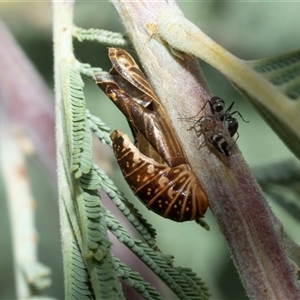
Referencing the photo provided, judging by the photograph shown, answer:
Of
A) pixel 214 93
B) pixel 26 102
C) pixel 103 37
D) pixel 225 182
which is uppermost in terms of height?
pixel 214 93

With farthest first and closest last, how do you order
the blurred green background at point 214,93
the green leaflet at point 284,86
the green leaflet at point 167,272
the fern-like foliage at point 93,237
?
the blurred green background at point 214,93 < the green leaflet at point 167,272 < the fern-like foliage at point 93,237 < the green leaflet at point 284,86

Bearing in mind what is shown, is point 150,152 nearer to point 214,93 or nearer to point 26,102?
point 26,102

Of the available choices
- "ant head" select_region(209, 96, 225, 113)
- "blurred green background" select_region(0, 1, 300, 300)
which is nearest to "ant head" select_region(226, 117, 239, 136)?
"ant head" select_region(209, 96, 225, 113)

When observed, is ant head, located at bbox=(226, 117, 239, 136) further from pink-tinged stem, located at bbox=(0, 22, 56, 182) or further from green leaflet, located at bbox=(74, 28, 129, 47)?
pink-tinged stem, located at bbox=(0, 22, 56, 182)

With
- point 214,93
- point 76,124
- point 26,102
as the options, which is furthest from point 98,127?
point 214,93

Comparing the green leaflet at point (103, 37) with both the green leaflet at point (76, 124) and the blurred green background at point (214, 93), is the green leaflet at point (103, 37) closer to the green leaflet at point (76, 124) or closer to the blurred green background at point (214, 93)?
the green leaflet at point (76, 124)

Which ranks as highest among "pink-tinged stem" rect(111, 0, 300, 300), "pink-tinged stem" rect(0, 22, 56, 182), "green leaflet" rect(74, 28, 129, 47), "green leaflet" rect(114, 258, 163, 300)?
"pink-tinged stem" rect(0, 22, 56, 182)

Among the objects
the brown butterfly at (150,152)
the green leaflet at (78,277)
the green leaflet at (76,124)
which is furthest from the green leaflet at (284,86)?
the green leaflet at (78,277)
